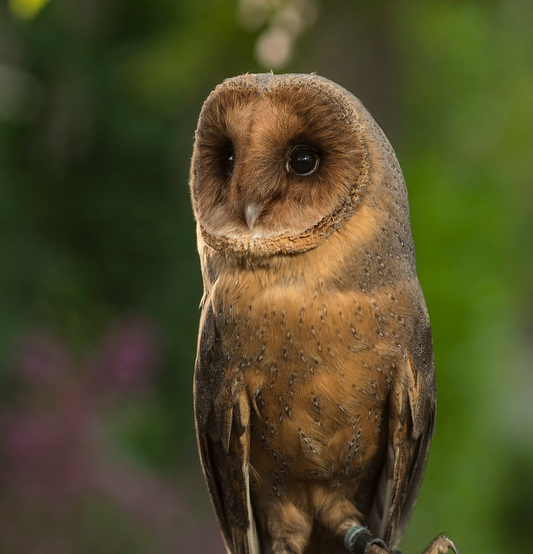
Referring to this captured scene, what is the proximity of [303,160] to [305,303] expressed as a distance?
0.86 ft

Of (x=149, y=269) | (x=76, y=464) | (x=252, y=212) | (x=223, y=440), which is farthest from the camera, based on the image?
(x=149, y=269)

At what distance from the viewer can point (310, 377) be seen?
1.64m

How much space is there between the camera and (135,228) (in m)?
5.10

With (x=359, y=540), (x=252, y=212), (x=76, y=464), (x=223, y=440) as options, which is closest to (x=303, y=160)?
(x=252, y=212)

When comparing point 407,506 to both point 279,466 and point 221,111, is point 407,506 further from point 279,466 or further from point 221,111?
point 221,111

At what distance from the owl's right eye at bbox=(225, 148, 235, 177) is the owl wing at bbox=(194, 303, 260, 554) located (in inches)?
11.1

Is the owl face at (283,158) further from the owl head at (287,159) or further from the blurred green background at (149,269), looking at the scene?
the blurred green background at (149,269)

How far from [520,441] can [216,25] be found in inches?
145

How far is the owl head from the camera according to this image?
152 cm

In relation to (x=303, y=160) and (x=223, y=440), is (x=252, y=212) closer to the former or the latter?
(x=303, y=160)

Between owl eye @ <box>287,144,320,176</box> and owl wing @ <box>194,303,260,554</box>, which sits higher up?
owl eye @ <box>287,144,320,176</box>

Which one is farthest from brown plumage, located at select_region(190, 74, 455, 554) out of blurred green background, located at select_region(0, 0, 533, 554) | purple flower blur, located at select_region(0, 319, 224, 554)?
purple flower blur, located at select_region(0, 319, 224, 554)

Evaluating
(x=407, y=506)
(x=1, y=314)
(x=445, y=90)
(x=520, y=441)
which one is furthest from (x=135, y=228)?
(x=407, y=506)

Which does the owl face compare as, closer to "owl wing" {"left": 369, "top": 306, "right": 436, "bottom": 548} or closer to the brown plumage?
the brown plumage
